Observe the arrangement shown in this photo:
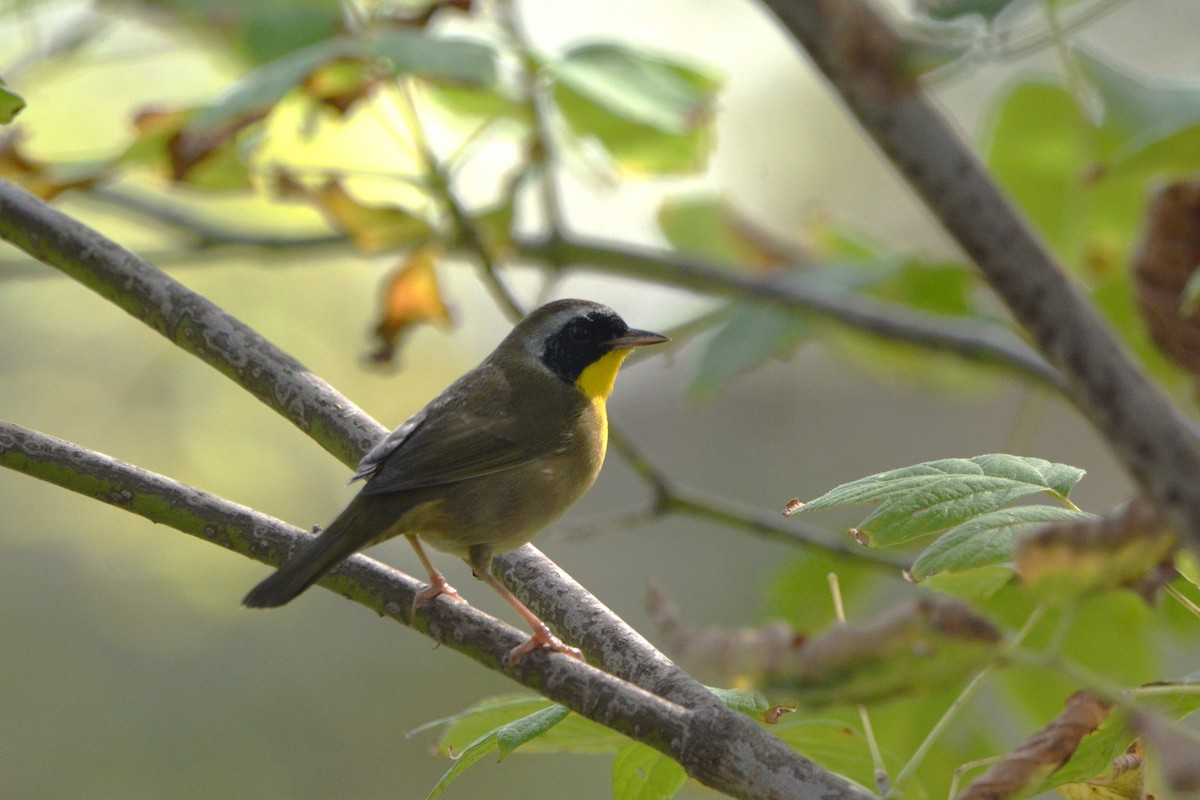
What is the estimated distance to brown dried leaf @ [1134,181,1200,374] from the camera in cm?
265

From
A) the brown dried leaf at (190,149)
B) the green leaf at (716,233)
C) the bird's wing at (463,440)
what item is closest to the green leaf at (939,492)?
the bird's wing at (463,440)

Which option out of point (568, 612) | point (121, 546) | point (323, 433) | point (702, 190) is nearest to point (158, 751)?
point (121, 546)

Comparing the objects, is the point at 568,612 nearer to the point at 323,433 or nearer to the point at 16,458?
the point at 323,433

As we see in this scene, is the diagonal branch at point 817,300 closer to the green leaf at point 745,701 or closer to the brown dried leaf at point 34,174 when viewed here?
the brown dried leaf at point 34,174

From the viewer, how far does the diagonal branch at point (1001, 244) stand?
914 millimetres

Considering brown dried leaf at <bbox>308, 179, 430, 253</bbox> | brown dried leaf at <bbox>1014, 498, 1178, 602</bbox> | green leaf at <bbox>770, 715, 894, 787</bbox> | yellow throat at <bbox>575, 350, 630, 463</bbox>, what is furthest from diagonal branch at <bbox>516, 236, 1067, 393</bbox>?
brown dried leaf at <bbox>1014, 498, 1178, 602</bbox>

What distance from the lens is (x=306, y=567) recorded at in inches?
97.2

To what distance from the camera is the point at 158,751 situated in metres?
7.36

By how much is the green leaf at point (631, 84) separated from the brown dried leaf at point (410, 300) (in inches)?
36.1

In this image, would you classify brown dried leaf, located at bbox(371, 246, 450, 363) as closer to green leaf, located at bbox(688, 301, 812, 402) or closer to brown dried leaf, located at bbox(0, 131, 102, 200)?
green leaf, located at bbox(688, 301, 812, 402)

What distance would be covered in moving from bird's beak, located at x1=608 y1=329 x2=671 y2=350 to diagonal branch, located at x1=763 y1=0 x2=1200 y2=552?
2865mm

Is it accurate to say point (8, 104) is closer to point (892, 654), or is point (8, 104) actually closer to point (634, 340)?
point (892, 654)

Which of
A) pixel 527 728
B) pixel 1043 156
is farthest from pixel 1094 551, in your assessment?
pixel 1043 156

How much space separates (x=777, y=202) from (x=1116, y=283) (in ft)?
17.2
